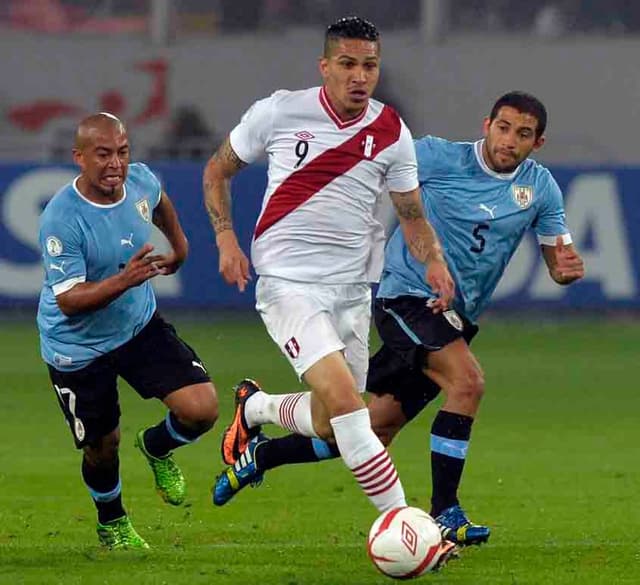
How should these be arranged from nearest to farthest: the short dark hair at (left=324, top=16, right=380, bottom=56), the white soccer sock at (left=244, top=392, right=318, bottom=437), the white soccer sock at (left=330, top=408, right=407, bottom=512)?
the white soccer sock at (left=330, top=408, right=407, bottom=512)
the short dark hair at (left=324, top=16, right=380, bottom=56)
the white soccer sock at (left=244, top=392, right=318, bottom=437)

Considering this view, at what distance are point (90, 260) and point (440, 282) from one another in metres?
1.62

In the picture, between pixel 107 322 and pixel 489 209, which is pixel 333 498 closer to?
pixel 489 209

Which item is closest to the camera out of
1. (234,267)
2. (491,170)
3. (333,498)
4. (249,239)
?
(234,267)

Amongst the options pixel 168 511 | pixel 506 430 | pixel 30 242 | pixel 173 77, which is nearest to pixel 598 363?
pixel 506 430

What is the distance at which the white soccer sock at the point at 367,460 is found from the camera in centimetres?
715

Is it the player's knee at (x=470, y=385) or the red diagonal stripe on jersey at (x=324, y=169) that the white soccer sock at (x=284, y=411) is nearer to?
the player's knee at (x=470, y=385)

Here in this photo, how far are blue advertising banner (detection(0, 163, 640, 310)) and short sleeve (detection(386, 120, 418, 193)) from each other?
10814 millimetres

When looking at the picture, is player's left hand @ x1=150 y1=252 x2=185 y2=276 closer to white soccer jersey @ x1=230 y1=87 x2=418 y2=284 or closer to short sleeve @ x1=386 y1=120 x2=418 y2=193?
white soccer jersey @ x1=230 y1=87 x2=418 y2=284

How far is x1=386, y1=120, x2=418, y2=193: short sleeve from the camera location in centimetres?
782

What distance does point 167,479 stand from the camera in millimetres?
8539

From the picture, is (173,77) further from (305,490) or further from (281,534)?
(281,534)

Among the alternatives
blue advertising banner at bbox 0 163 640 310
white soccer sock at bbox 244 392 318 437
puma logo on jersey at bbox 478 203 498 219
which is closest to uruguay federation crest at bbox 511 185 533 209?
puma logo on jersey at bbox 478 203 498 219

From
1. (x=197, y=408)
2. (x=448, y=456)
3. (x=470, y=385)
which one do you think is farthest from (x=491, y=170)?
(x=197, y=408)

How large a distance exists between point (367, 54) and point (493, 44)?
60.6 ft
